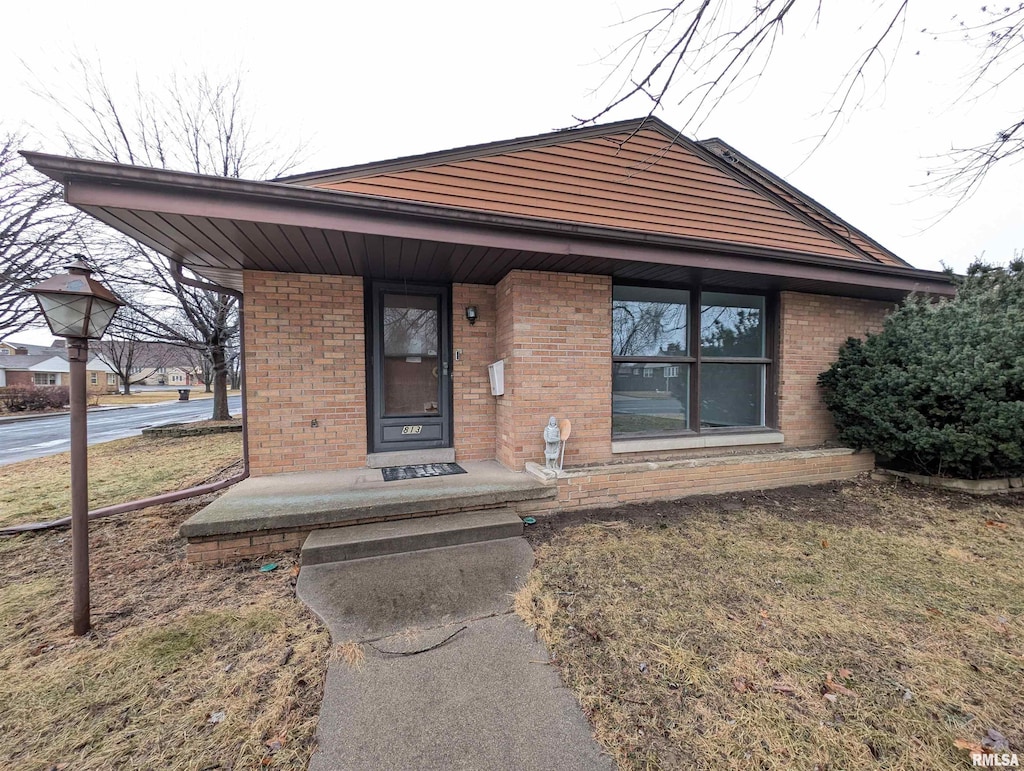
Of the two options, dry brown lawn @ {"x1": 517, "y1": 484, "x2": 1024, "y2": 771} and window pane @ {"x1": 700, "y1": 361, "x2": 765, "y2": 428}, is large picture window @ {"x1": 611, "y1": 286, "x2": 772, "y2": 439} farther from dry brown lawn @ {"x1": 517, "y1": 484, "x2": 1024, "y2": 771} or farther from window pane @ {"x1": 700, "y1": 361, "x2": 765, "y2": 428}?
dry brown lawn @ {"x1": 517, "y1": 484, "x2": 1024, "y2": 771}

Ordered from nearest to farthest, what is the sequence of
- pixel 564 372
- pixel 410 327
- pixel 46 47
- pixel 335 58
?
pixel 564 372, pixel 410 327, pixel 335 58, pixel 46 47

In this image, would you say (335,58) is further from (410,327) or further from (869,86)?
(869,86)

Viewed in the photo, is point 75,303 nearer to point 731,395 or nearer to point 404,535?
point 404,535

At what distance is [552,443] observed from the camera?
4.13 metres

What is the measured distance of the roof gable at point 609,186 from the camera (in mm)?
4211

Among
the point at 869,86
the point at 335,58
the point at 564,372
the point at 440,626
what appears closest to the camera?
the point at 440,626

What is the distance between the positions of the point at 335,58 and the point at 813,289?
7.63 m

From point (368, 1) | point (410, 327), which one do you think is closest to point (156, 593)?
point (410, 327)

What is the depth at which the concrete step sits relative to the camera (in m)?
3.00

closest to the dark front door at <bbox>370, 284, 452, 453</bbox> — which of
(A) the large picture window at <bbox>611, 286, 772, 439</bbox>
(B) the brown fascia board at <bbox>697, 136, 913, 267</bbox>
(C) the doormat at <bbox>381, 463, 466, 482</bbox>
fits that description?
(C) the doormat at <bbox>381, 463, 466, 482</bbox>

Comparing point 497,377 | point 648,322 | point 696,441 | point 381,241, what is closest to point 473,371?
point 497,377

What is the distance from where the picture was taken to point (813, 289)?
5242 mm

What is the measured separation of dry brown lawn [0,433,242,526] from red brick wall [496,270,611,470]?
15.1 ft
